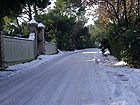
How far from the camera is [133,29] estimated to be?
10688 millimetres

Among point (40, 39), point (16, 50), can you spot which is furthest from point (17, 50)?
point (40, 39)

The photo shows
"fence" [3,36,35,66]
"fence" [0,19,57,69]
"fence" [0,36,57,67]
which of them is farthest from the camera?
"fence" [3,36,35,66]

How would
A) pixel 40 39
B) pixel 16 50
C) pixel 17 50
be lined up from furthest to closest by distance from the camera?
pixel 40 39
pixel 17 50
pixel 16 50

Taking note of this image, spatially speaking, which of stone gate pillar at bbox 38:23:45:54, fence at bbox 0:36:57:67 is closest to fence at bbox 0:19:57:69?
fence at bbox 0:36:57:67

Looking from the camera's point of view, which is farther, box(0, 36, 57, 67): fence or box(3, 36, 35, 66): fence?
box(3, 36, 35, 66): fence

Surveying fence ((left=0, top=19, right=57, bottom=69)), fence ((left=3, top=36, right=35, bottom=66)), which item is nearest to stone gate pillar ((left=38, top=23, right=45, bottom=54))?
fence ((left=0, top=19, right=57, bottom=69))

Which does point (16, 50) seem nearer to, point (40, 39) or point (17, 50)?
point (17, 50)

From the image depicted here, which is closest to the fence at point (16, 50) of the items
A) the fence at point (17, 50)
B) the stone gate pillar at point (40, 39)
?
the fence at point (17, 50)

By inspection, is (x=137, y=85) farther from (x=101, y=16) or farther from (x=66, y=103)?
(x=101, y=16)

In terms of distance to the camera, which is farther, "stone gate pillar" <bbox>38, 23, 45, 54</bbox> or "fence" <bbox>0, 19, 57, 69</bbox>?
"stone gate pillar" <bbox>38, 23, 45, 54</bbox>

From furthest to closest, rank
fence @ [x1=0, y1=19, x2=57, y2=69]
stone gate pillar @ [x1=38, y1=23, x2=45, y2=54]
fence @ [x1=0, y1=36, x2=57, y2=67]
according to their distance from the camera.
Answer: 1. stone gate pillar @ [x1=38, y1=23, x2=45, y2=54]
2. fence @ [x1=0, y1=36, x2=57, y2=67]
3. fence @ [x1=0, y1=19, x2=57, y2=69]

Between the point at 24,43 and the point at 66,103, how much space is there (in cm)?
1222

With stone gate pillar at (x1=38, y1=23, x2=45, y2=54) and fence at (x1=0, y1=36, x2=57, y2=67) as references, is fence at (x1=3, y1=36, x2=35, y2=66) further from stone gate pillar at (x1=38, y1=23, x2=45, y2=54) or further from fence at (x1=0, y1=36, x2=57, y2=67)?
stone gate pillar at (x1=38, y1=23, x2=45, y2=54)

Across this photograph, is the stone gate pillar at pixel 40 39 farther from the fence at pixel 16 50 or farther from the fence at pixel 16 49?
the fence at pixel 16 50
